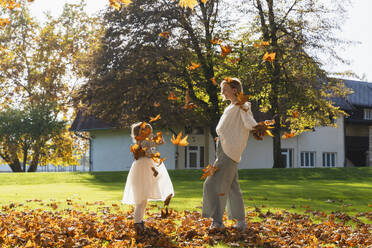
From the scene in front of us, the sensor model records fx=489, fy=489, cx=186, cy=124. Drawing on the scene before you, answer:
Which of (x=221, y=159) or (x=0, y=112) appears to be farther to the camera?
(x=0, y=112)

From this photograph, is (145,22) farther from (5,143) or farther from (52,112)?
(5,143)

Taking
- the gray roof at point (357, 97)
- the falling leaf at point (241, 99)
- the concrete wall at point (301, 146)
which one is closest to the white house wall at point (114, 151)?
the concrete wall at point (301, 146)

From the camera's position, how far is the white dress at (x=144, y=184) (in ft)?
22.8

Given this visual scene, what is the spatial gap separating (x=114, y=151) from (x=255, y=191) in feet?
96.7

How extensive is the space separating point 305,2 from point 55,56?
71.9 feet

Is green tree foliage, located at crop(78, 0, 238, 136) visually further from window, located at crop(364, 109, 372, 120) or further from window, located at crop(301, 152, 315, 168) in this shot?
window, located at crop(364, 109, 372, 120)

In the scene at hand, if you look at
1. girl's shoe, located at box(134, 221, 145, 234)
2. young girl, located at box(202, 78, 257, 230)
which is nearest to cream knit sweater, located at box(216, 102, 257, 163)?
young girl, located at box(202, 78, 257, 230)

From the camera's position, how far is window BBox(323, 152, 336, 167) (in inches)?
1907

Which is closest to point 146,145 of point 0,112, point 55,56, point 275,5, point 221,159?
point 221,159

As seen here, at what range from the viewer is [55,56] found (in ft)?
137

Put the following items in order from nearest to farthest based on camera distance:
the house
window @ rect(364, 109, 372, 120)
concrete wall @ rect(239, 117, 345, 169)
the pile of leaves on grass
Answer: the pile of leaves on grass, the house, concrete wall @ rect(239, 117, 345, 169), window @ rect(364, 109, 372, 120)

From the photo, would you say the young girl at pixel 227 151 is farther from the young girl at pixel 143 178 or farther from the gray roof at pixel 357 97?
the gray roof at pixel 357 97

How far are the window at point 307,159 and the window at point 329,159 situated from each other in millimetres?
1799

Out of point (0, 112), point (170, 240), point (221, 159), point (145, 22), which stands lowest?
point (170, 240)
